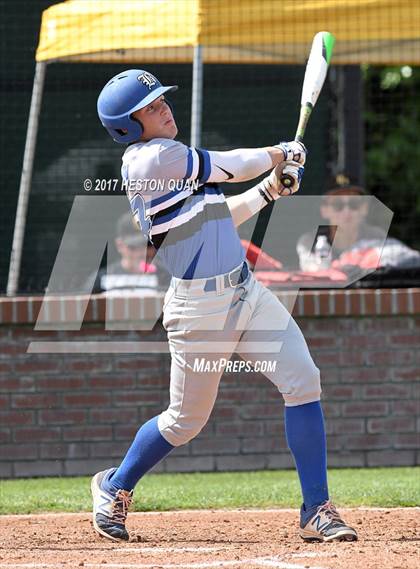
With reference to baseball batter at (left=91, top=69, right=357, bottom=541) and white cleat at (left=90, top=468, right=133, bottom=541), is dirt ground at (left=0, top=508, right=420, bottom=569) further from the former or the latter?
baseball batter at (left=91, top=69, right=357, bottom=541)

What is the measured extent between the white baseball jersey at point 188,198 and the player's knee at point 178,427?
2.05ft

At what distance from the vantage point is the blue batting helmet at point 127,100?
5.23m

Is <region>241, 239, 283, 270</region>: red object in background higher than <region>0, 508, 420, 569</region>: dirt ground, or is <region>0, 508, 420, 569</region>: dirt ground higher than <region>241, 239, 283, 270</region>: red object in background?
<region>241, 239, 283, 270</region>: red object in background

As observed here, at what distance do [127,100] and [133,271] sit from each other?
13.1ft

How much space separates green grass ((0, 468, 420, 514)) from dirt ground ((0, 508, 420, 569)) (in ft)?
0.94

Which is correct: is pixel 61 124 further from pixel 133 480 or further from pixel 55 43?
pixel 133 480

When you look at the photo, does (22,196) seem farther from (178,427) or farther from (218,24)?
(178,427)

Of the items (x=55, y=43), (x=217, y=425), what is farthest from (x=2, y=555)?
(x=55, y=43)

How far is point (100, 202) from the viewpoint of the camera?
36.8 feet

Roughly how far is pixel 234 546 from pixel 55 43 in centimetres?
525

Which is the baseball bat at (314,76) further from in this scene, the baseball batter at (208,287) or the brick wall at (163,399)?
the brick wall at (163,399)

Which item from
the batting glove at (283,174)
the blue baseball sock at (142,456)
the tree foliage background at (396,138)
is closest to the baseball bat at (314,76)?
the batting glove at (283,174)

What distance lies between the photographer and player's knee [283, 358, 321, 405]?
17.2 ft

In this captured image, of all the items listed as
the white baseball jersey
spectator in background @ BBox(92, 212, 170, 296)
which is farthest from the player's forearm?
spectator in background @ BBox(92, 212, 170, 296)
